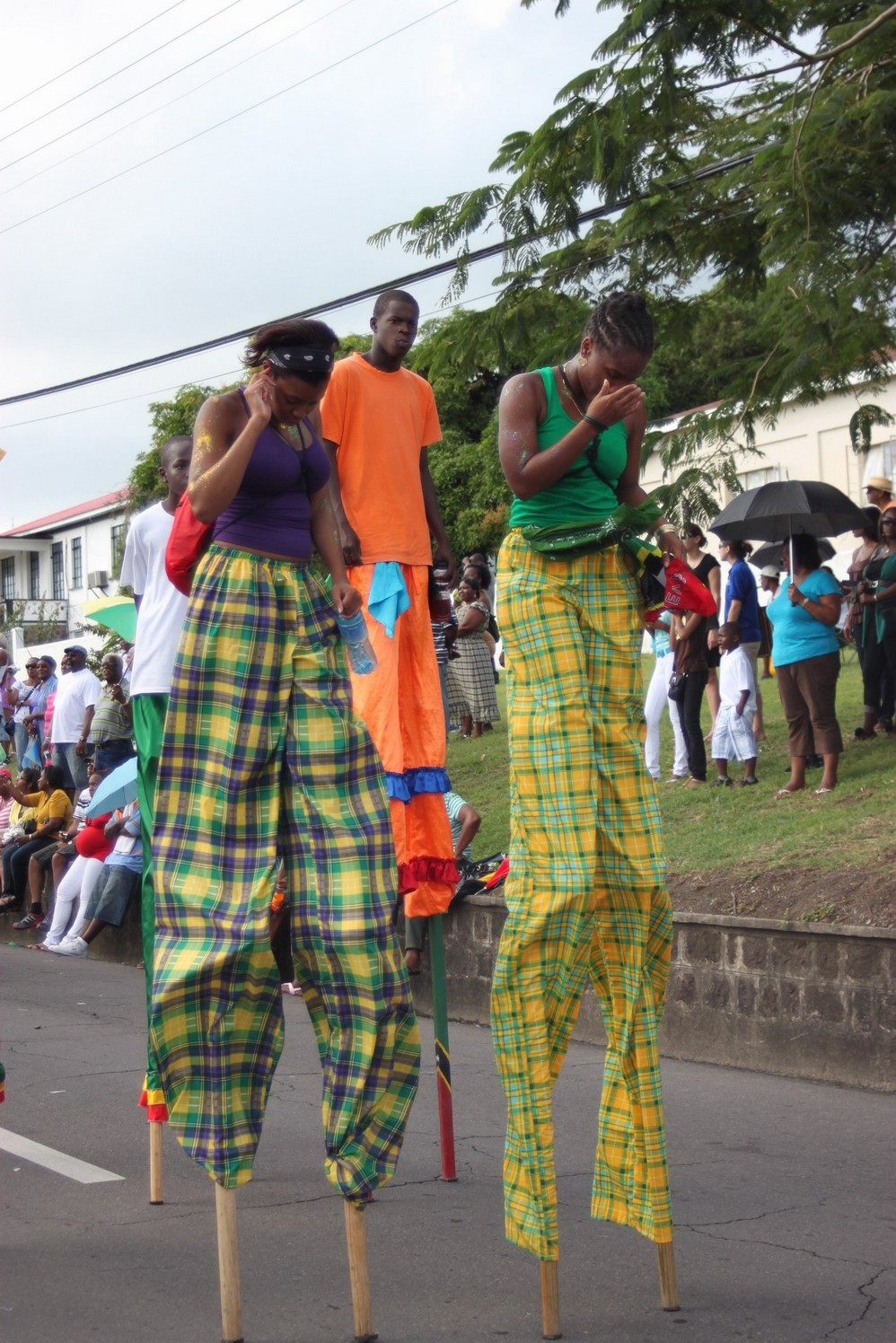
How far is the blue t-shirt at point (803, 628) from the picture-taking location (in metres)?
11.0

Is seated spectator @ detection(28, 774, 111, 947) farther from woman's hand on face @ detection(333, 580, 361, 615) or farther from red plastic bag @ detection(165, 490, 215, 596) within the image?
woman's hand on face @ detection(333, 580, 361, 615)

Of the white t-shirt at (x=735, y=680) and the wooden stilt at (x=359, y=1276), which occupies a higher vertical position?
the white t-shirt at (x=735, y=680)

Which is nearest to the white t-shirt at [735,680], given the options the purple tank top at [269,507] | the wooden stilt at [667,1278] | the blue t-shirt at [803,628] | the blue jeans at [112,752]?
the blue t-shirt at [803,628]

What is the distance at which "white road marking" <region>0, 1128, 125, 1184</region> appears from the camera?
16.3ft

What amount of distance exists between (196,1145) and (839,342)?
20.8 ft

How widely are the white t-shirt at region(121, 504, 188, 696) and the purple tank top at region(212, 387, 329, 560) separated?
0.92 meters

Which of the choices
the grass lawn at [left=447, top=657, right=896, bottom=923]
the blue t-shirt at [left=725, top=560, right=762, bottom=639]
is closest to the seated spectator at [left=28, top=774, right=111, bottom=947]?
the grass lawn at [left=447, top=657, right=896, bottom=923]

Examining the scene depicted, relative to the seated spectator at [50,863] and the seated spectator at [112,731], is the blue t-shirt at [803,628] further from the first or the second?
the seated spectator at [50,863]

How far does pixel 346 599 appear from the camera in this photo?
3938mm

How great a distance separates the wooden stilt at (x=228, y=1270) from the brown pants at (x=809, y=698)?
7.74 m

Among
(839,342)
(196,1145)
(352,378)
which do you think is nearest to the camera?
(196,1145)

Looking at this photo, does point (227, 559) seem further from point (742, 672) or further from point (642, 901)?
point (742, 672)

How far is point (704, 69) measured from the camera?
350 inches

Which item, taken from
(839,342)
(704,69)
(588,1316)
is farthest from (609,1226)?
(704,69)
